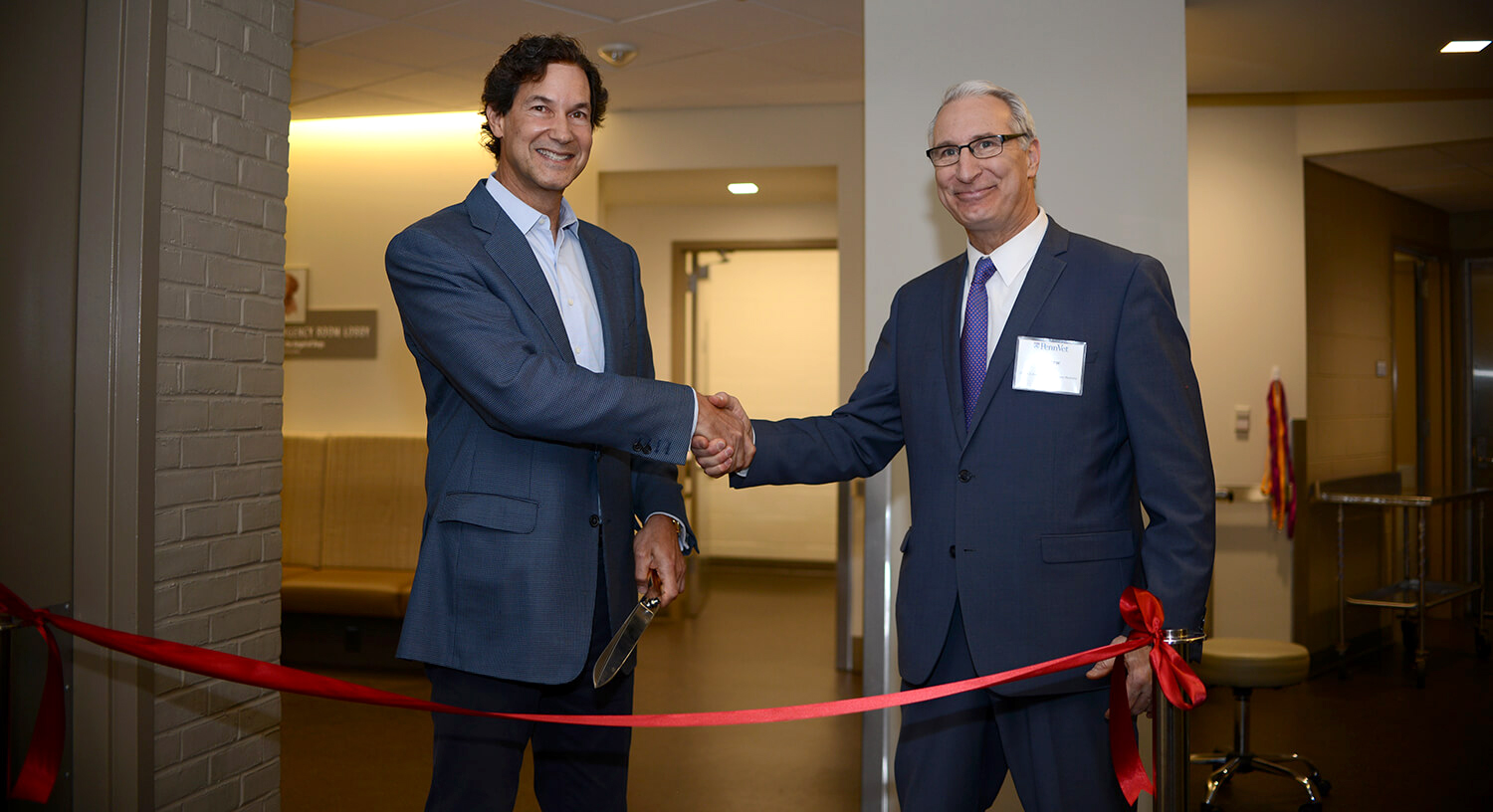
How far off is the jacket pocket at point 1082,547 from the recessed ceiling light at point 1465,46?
137 inches

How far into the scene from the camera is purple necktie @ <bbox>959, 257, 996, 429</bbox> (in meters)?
1.96

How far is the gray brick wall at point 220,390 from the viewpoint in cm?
259

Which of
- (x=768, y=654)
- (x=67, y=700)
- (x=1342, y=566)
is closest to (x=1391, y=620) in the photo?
(x=1342, y=566)

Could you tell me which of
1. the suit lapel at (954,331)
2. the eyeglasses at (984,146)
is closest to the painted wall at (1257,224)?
the suit lapel at (954,331)

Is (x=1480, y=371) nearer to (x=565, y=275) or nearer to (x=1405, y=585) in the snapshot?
(x=1405, y=585)

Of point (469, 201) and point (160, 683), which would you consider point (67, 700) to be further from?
point (469, 201)

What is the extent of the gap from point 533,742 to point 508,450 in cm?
52

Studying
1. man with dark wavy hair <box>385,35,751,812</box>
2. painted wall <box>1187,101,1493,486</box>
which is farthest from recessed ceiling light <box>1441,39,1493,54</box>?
man with dark wavy hair <box>385,35,751,812</box>

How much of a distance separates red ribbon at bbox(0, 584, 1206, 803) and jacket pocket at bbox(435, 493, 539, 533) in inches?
12.3

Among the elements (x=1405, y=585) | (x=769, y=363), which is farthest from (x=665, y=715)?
(x=769, y=363)

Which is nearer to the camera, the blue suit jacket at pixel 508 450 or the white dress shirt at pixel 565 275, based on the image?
the blue suit jacket at pixel 508 450

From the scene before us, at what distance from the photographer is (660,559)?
1.98 m

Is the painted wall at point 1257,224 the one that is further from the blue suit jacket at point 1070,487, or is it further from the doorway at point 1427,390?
the blue suit jacket at point 1070,487

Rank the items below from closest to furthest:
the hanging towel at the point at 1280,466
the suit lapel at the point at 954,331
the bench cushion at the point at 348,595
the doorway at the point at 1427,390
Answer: the suit lapel at the point at 954,331 → the hanging towel at the point at 1280,466 → the bench cushion at the point at 348,595 → the doorway at the point at 1427,390
